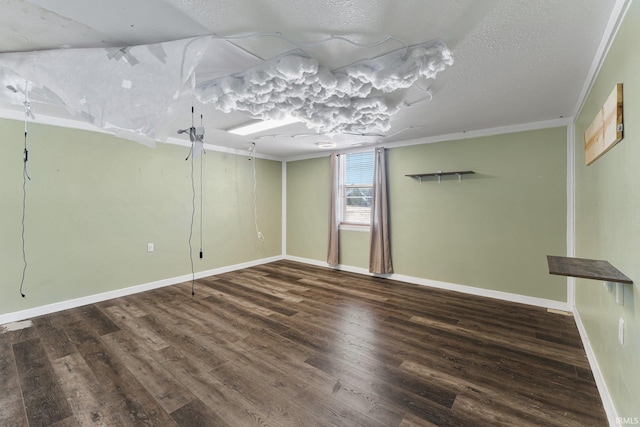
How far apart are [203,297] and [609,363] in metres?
3.85

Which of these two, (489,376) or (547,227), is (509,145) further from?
(489,376)

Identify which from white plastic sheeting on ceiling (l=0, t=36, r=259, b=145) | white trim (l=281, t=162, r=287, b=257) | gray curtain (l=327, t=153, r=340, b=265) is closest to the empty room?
white plastic sheeting on ceiling (l=0, t=36, r=259, b=145)

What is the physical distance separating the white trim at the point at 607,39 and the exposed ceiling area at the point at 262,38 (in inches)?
1.0

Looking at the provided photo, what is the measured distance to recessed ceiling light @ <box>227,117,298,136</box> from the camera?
3139 millimetres

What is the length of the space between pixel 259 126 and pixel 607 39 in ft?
10.1

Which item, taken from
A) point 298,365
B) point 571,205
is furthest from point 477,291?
point 298,365

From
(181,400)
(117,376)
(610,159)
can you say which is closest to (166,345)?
(117,376)

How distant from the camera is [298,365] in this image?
2.09 m

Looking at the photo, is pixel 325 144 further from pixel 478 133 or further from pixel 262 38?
pixel 262 38

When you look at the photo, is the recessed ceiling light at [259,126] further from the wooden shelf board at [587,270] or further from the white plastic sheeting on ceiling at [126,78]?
the wooden shelf board at [587,270]

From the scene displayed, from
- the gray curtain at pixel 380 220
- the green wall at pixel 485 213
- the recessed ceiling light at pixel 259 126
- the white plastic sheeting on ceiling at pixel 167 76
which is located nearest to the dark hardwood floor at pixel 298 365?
the green wall at pixel 485 213

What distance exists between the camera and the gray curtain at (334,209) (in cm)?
498

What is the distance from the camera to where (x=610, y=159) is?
5.25 feet

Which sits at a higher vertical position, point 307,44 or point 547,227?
point 307,44
